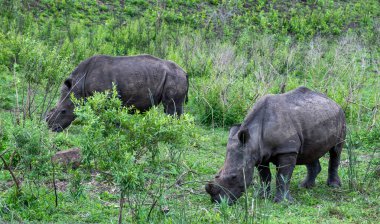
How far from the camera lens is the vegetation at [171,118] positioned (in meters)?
7.90

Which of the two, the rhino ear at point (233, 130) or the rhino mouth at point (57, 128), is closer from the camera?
the rhino ear at point (233, 130)

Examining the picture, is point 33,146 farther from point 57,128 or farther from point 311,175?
point 57,128

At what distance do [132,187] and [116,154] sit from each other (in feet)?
1.34

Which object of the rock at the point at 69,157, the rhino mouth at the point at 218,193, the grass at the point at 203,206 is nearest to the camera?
the grass at the point at 203,206

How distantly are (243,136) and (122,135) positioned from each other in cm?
228

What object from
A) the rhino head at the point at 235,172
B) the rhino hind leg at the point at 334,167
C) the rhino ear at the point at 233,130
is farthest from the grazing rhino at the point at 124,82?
the rhino head at the point at 235,172

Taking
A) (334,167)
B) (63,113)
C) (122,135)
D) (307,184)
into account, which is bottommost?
(63,113)

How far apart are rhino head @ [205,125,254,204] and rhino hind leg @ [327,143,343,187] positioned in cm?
202

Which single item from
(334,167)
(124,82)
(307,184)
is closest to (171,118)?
(307,184)

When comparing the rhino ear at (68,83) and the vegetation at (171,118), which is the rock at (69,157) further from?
the rhino ear at (68,83)

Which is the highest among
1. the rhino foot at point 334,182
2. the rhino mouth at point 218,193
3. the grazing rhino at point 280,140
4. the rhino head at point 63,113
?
the grazing rhino at point 280,140

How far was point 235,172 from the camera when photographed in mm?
9344

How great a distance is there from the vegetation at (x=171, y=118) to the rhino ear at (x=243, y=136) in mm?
592

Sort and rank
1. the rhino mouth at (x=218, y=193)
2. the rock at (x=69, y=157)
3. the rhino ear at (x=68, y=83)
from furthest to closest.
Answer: the rhino ear at (x=68, y=83) < the rock at (x=69, y=157) < the rhino mouth at (x=218, y=193)
